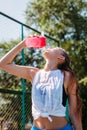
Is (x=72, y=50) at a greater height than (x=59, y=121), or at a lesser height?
greater

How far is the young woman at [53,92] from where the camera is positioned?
2551 millimetres

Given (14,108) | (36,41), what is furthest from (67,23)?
(36,41)

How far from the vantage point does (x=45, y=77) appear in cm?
267

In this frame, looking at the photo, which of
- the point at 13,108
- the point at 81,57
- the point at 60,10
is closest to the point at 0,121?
the point at 13,108

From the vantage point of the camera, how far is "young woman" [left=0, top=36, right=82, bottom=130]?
2.55 meters

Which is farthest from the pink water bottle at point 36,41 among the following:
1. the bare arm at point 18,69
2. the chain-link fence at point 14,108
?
the chain-link fence at point 14,108

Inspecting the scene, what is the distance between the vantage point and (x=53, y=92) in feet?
8.41

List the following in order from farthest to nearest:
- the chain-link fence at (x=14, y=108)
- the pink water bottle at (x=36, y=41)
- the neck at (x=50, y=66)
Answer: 1. the chain-link fence at (x=14, y=108)
2. the pink water bottle at (x=36, y=41)
3. the neck at (x=50, y=66)

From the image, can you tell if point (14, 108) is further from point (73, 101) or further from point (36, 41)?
point (73, 101)

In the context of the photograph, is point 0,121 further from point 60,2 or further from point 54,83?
point 60,2

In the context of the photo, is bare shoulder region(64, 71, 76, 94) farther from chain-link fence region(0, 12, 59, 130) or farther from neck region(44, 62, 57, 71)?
chain-link fence region(0, 12, 59, 130)

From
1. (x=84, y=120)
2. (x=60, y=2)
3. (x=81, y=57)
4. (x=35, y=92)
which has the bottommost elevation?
(x=84, y=120)

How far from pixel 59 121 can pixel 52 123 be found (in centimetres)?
5

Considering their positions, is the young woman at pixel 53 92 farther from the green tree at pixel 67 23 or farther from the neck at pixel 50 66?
the green tree at pixel 67 23
